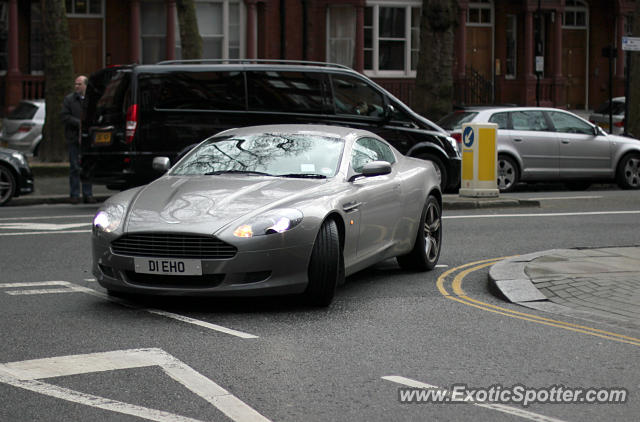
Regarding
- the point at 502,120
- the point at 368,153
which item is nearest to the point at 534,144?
the point at 502,120

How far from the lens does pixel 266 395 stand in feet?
19.0

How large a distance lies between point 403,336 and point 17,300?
3241 millimetres

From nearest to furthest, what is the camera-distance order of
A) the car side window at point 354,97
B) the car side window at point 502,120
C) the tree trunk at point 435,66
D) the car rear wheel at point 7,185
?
the car side window at point 354,97 < the car rear wheel at point 7,185 < the car side window at point 502,120 < the tree trunk at point 435,66

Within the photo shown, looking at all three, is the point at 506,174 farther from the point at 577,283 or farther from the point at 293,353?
the point at 293,353

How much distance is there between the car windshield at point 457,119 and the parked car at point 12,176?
757 cm

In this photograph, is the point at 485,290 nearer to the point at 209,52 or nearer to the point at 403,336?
the point at 403,336

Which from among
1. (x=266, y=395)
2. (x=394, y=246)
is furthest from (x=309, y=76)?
(x=266, y=395)

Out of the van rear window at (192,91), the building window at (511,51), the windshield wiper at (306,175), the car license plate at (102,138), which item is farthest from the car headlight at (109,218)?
the building window at (511,51)

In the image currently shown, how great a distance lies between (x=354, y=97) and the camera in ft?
57.4

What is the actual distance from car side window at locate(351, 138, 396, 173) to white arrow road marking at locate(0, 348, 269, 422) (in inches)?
129

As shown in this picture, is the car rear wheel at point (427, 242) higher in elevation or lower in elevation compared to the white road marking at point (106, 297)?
higher

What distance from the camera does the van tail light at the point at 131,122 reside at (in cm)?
1631

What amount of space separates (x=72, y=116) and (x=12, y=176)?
1410 millimetres

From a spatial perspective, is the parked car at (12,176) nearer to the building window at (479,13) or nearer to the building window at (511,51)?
the building window at (479,13)
